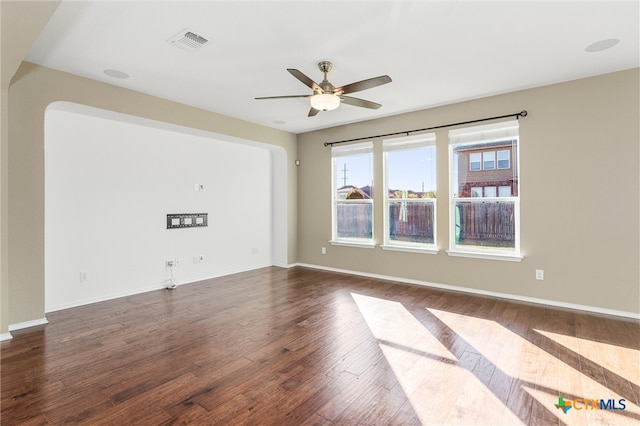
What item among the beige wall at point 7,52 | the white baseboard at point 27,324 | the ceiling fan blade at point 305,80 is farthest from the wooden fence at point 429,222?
the beige wall at point 7,52

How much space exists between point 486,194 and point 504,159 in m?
0.53

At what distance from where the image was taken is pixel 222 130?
5195 mm

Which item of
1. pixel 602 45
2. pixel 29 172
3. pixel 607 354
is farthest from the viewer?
pixel 29 172

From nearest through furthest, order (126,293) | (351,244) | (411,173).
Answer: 1. (126,293)
2. (411,173)
3. (351,244)

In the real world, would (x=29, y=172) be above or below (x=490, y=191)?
above

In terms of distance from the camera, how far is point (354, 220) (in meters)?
5.99

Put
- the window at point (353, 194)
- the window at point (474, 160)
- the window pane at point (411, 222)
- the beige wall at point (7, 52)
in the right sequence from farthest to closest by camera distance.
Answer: the window at point (353, 194), the window pane at point (411, 222), the window at point (474, 160), the beige wall at point (7, 52)

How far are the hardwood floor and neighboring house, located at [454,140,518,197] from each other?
1.55 metres

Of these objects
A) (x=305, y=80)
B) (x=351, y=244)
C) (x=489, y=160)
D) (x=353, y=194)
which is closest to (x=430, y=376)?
(x=305, y=80)

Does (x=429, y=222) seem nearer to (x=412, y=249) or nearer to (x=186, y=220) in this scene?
(x=412, y=249)

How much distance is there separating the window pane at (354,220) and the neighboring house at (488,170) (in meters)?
1.68

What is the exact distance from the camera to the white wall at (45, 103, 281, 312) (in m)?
4.00

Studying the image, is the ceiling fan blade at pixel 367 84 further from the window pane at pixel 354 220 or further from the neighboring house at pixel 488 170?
the window pane at pixel 354 220

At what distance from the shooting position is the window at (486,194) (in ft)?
14.2
